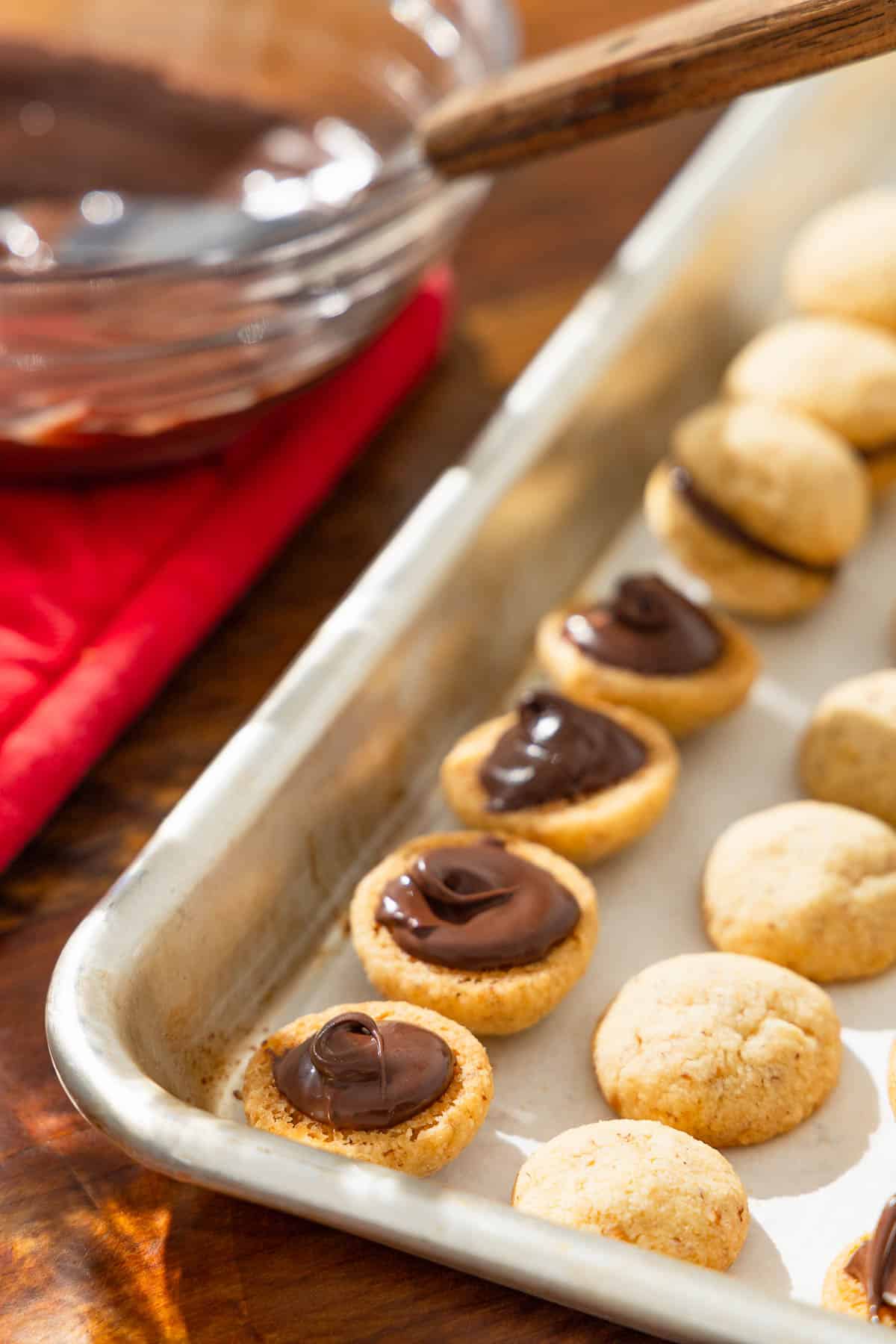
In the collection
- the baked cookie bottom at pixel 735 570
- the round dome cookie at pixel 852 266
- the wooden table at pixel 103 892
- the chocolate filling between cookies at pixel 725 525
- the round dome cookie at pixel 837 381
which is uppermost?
the round dome cookie at pixel 852 266

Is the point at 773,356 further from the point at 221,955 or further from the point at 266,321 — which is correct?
the point at 221,955

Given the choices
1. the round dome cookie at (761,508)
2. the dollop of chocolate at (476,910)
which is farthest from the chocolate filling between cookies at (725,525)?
the dollop of chocolate at (476,910)

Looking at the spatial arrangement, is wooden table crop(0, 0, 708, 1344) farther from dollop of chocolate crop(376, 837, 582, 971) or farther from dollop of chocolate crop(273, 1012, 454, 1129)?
dollop of chocolate crop(376, 837, 582, 971)

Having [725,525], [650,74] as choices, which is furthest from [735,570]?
[650,74]

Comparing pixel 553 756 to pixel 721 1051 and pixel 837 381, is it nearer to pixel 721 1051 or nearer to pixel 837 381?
pixel 721 1051

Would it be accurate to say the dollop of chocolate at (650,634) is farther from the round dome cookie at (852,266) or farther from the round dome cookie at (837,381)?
the round dome cookie at (852,266)

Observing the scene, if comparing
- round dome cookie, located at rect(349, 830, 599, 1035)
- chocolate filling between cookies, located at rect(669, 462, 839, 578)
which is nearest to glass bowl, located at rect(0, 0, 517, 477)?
chocolate filling between cookies, located at rect(669, 462, 839, 578)
